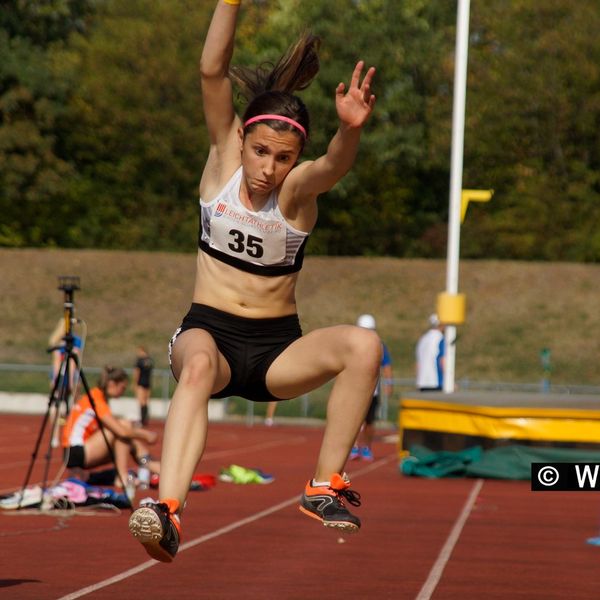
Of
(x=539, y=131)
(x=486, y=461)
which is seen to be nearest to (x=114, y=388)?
(x=486, y=461)

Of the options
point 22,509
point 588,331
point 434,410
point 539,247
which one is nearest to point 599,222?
point 539,247

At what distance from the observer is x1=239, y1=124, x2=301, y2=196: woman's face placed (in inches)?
233

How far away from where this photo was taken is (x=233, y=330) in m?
6.11

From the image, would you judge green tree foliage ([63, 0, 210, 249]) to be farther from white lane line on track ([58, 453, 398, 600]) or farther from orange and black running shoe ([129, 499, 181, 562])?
orange and black running shoe ([129, 499, 181, 562])

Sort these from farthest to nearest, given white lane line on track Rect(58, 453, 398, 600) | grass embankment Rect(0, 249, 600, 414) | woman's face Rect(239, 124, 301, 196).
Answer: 1. grass embankment Rect(0, 249, 600, 414)
2. white lane line on track Rect(58, 453, 398, 600)
3. woman's face Rect(239, 124, 301, 196)

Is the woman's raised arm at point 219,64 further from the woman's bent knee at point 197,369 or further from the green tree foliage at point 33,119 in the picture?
the green tree foliage at point 33,119

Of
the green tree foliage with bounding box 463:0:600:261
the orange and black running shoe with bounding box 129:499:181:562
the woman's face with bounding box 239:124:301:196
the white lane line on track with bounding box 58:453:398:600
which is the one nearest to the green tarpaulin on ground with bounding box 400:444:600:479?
the white lane line on track with bounding box 58:453:398:600

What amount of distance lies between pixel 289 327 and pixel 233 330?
0.26m

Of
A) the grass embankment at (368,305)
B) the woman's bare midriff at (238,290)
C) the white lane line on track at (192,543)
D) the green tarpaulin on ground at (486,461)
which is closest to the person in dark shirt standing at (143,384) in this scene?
the green tarpaulin on ground at (486,461)

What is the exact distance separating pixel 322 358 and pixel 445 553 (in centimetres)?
501

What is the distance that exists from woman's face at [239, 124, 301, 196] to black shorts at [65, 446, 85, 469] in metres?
7.89

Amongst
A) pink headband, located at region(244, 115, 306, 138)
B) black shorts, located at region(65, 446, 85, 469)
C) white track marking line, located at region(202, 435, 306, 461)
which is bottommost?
white track marking line, located at region(202, 435, 306, 461)

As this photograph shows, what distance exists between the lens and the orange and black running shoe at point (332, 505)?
19.4ft

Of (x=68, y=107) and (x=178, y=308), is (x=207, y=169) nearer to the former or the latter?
(x=178, y=308)
